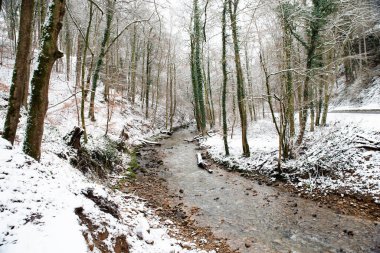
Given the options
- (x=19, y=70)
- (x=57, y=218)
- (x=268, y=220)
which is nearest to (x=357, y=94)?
(x=268, y=220)

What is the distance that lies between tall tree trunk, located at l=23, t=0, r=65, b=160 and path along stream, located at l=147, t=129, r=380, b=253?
4.74 meters

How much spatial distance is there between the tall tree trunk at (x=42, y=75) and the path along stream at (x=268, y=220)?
474cm

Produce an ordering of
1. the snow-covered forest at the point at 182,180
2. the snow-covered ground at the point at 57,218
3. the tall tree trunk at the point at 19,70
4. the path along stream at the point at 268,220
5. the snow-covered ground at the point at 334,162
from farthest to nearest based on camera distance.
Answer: the snow-covered ground at the point at 334,162
the path along stream at the point at 268,220
the tall tree trunk at the point at 19,70
the snow-covered forest at the point at 182,180
the snow-covered ground at the point at 57,218

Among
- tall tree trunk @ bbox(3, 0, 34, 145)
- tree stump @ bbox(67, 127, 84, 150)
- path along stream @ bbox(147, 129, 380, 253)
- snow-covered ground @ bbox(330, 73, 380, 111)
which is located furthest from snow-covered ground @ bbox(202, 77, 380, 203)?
snow-covered ground @ bbox(330, 73, 380, 111)

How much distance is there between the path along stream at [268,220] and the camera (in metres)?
6.01

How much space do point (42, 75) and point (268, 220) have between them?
21.9ft

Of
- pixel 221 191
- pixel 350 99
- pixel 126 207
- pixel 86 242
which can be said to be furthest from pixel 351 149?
pixel 350 99

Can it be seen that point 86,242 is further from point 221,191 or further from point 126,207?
point 221,191

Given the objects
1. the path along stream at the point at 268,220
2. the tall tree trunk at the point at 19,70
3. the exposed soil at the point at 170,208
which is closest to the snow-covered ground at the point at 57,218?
the exposed soil at the point at 170,208

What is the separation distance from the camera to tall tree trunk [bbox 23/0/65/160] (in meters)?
4.98

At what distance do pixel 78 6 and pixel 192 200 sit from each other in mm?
20795

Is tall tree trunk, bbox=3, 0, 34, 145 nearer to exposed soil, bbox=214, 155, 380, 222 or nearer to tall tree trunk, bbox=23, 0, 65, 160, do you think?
tall tree trunk, bbox=23, 0, 65, 160

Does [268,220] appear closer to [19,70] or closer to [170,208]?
[170,208]

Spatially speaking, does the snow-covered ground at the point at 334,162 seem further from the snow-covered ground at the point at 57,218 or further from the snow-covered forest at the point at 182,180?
the snow-covered ground at the point at 57,218
